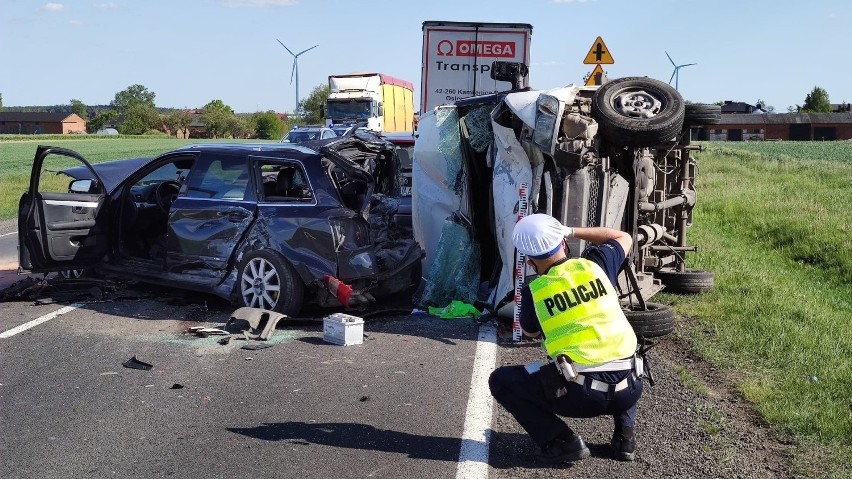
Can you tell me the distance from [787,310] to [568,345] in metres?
5.11

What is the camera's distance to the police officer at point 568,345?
473 cm

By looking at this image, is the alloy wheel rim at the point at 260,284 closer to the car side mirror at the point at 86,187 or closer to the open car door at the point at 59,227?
the open car door at the point at 59,227

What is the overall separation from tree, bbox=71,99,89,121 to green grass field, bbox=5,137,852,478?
14409 cm

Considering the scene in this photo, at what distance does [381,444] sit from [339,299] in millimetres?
3044

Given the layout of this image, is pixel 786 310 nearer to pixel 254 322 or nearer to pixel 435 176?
pixel 435 176

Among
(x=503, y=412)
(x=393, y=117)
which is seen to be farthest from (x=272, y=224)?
(x=393, y=117)

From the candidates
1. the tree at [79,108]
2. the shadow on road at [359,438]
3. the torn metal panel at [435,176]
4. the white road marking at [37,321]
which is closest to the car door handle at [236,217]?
the white road marking at [37,321]

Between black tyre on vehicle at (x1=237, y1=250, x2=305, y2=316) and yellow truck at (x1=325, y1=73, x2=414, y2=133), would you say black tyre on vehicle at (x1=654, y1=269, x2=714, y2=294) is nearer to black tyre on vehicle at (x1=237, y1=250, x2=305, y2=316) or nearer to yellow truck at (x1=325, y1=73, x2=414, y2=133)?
A: black tyre on vehicle at (x1=237, y1=250, x2=305, y2=316)

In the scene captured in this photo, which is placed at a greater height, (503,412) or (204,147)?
(204,147)

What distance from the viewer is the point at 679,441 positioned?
18.0 ft

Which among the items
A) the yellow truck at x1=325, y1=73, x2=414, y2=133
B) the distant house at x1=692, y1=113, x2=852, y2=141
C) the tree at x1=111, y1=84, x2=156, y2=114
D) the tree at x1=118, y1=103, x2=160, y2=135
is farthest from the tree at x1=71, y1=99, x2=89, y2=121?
the yellow truck at x1=325, y1=73, x2=414, y2=133

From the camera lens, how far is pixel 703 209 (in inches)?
767

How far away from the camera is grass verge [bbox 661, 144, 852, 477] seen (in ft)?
19.1

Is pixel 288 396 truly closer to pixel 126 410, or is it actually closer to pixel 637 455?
pixel 126 410
